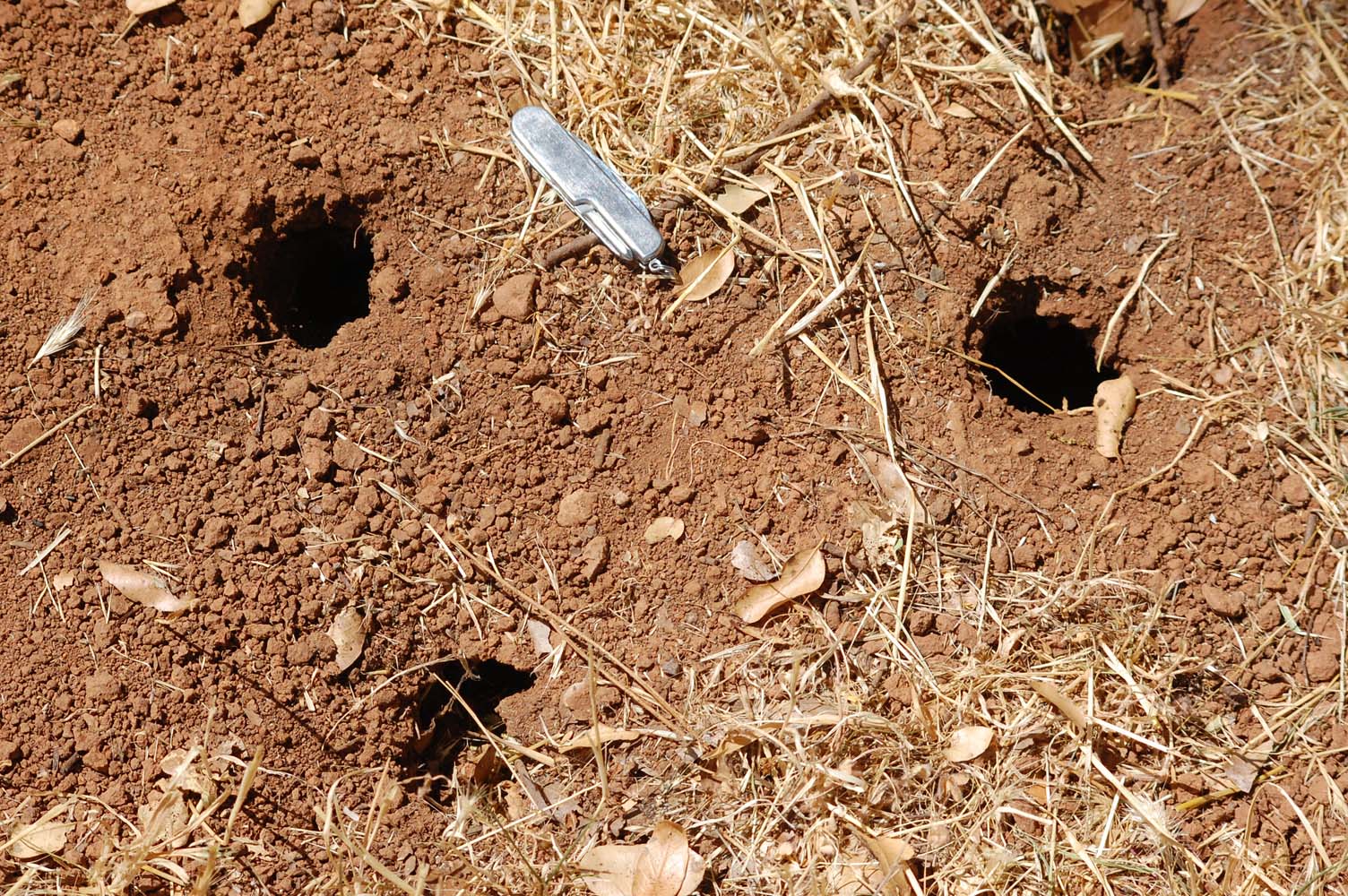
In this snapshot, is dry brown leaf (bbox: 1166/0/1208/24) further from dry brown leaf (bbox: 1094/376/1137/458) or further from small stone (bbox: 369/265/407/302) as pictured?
small stone (bbox: 369/265/407/302)

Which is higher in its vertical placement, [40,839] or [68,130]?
[68,130]

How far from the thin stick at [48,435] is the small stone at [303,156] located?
65 centimetres

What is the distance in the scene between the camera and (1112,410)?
2.10 meters

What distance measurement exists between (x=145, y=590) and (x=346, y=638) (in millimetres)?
390

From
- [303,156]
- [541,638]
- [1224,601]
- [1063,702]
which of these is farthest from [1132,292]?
[303,156]

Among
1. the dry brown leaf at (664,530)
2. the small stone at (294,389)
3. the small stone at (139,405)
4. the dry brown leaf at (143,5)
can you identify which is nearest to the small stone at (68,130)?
Answer: the dry brown leaf at (143,5)

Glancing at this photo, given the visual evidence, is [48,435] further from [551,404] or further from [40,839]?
[551,404]

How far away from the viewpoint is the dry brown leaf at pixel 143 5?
207cm

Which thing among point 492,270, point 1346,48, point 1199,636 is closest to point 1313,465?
point 1199,636

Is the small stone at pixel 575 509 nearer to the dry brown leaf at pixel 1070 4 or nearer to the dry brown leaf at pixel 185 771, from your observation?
the dry brown leaf at pixel 185 771

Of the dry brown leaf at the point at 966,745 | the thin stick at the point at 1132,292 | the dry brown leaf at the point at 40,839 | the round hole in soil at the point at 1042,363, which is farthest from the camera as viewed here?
the round hole in soil at the point at 1042,363

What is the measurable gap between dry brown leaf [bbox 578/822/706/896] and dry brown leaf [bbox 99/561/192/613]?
938mm

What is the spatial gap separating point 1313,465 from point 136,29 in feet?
9.03

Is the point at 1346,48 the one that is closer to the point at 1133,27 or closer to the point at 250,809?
the point at 1133,27
